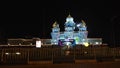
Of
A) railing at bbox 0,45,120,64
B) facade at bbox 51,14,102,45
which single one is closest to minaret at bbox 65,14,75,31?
facade at bbox 51,14,102,45

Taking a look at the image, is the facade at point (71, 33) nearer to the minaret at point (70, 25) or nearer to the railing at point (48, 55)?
the minaret at point (70, 25)

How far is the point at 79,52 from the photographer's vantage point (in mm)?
25578

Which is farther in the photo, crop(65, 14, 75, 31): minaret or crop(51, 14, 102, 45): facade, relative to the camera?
crop(65, 14, 75, 31): minaret

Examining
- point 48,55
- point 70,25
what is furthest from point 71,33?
point 48,55

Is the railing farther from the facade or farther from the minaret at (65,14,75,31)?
the minaret at (65,14,75,31)

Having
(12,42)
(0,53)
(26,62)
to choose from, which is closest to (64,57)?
(26,62)

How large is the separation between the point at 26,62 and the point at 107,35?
86.2 m

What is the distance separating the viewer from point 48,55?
79.6 ft

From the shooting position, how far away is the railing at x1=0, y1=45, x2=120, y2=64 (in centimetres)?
2275

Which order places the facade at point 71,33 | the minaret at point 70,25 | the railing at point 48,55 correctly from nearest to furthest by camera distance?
the railing at point 48,55 < the facade at point 71,33 < the minaret at point 70,25

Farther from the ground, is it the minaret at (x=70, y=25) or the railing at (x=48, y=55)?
the minaret at (x=70, y=25)

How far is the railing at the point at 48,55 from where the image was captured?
74.6 ft

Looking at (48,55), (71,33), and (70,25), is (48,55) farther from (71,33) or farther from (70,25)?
(70,25)

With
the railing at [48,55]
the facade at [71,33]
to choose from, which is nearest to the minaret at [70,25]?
the facade at [71,33]
